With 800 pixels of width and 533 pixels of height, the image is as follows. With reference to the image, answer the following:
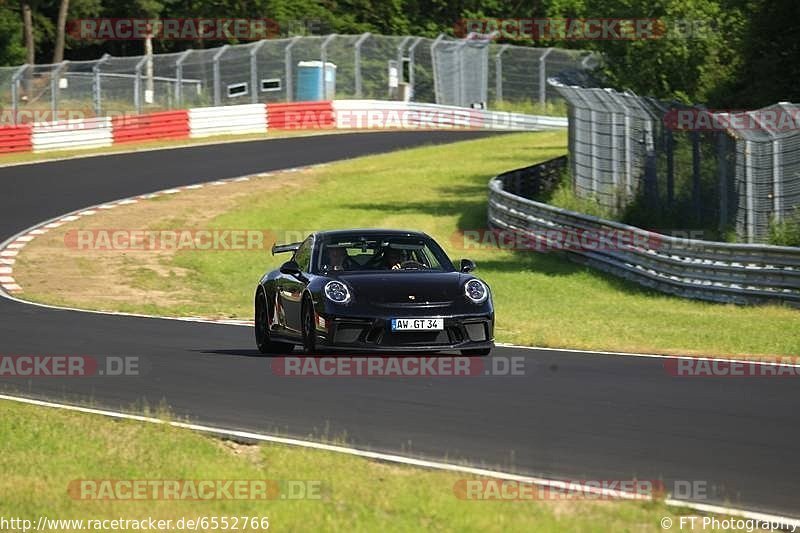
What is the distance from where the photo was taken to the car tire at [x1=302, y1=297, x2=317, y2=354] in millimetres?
13445

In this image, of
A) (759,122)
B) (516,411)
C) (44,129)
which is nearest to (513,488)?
(516,411)

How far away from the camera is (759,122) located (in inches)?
851

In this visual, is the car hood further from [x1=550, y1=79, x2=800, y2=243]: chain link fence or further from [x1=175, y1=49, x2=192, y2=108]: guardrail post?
[x1=175, y1=49, x2=192, y2=108]: guardrail post

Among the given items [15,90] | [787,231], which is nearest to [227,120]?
[15,90]

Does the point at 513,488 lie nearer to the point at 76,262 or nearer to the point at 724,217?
the point at 724,217

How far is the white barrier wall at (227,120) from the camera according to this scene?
48.5m

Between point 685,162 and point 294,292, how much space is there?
1199cm

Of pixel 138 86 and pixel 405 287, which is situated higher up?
pixel 405 287

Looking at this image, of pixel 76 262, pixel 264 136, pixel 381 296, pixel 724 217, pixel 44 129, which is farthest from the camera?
pixel 264 136

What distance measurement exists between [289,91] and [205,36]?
2388cm

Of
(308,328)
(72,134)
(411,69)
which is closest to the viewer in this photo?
(308,328)

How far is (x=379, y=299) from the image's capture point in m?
13.1

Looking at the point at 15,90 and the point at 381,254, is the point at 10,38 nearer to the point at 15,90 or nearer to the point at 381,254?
the point at 15,90

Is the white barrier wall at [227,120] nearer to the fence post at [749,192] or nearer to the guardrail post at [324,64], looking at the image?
the guardrail post at [324,64]
